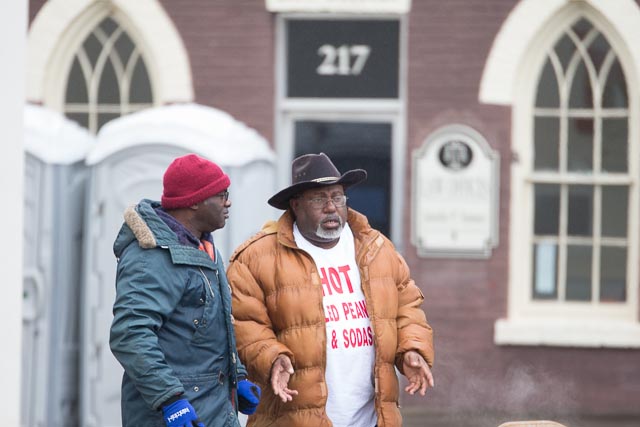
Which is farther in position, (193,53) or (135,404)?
(193,53)

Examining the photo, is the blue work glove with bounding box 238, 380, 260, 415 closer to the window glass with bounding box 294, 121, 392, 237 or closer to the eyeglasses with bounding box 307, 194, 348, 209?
the eyeglasses with bounding box 307, 194, 348, 209

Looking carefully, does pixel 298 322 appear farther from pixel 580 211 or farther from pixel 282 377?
pixel 580 211

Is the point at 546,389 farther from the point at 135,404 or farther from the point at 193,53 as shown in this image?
the point at 135,404

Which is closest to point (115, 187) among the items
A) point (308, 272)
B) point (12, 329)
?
point (12, 329)

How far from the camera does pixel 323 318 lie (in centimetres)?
404

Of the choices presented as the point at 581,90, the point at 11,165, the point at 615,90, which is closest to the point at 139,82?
the point at 581,90

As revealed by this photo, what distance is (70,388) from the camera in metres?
6.53

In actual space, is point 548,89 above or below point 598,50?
below

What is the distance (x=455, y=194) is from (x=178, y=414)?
189 inches

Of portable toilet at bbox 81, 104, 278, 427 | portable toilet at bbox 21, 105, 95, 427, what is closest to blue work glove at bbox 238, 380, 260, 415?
→ portable toilet at bbox 81, 104, 278, 427

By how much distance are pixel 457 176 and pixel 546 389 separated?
5.48 feet

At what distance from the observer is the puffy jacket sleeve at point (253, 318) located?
3945 mm

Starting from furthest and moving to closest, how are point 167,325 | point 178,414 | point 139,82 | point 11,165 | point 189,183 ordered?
point 139,82 → point 11,165 → point 189,183 → point 167,325 → point 178,414

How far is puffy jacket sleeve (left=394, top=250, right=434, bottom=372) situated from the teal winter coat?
2.34 ft
